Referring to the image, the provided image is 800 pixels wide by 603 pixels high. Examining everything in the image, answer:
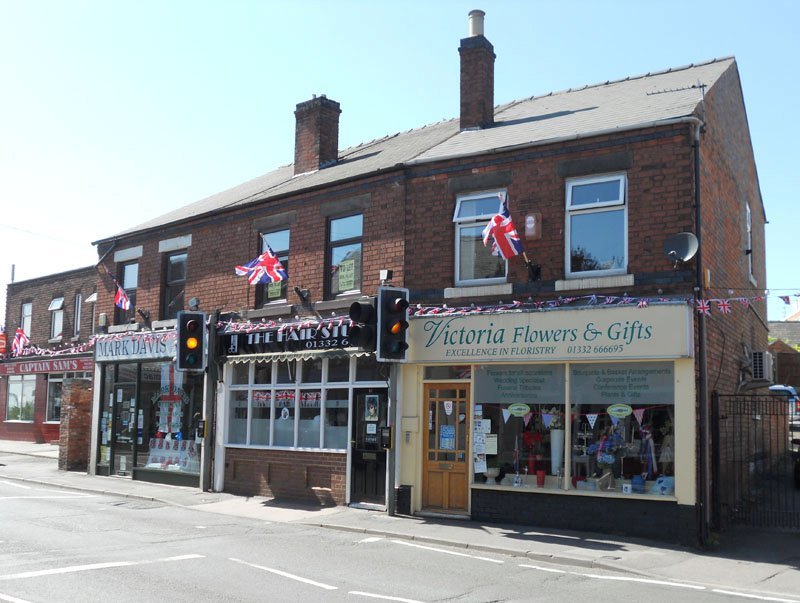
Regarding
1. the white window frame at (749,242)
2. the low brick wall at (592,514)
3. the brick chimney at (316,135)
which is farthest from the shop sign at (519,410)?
the brick chimney at (316,135)

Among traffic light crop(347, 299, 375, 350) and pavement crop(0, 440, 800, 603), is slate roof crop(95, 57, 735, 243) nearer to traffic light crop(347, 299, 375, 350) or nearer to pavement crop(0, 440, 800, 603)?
traffic light crop(347, 299, 375, 350)

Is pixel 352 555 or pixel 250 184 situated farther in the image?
pixel 250 184

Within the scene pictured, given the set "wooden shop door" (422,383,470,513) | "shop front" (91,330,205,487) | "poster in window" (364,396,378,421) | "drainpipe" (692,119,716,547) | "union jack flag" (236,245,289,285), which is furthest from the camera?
"shop front" (91,330,205,487)

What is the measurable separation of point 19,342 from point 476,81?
22.5m

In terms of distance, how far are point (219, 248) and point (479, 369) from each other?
7.81 m

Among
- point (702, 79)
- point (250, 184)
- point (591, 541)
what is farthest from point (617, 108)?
point (250, 184)

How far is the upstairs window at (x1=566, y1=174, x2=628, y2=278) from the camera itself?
13.1 meters

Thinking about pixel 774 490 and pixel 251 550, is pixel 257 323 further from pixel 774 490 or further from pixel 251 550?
pixel 774 490

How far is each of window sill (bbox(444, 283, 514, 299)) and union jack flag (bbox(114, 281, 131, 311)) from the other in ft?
32.6

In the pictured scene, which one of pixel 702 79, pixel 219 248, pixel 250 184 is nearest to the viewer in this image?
pixel 702 79

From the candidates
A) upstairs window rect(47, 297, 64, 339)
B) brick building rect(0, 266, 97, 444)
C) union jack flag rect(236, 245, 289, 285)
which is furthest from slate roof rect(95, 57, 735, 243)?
upstairs window rect(47, 297, 64, 339)

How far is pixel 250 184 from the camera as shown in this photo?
23.2m

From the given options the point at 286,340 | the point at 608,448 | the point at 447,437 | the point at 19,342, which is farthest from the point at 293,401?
the point at 19,342

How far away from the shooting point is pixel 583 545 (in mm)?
11633
